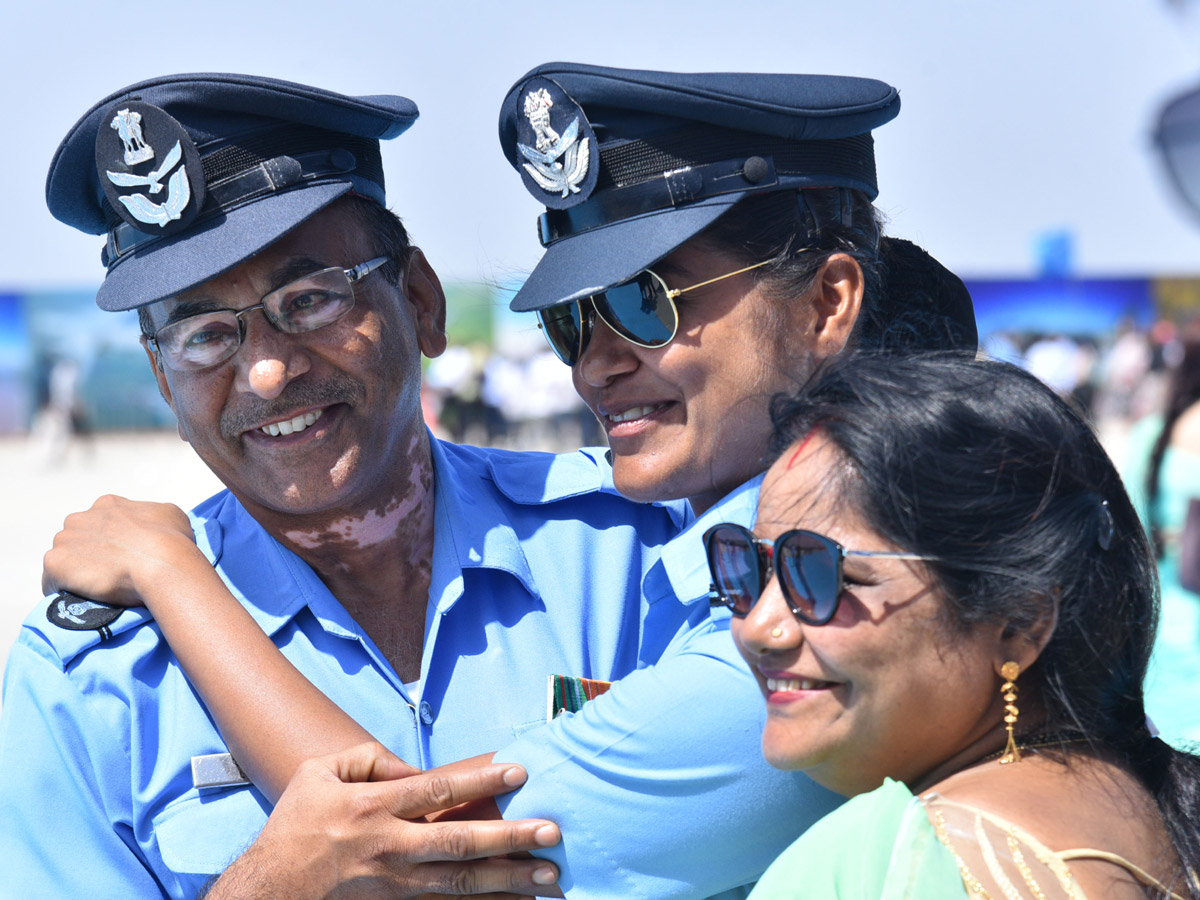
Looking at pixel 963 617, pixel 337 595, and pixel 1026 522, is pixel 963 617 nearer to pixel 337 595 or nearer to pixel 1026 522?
pixel 1026 522

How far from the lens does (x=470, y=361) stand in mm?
20172

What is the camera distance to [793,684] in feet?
5.05

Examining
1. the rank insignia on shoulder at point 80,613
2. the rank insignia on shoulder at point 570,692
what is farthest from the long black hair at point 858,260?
the rank insignia on shoulder at point 80,613

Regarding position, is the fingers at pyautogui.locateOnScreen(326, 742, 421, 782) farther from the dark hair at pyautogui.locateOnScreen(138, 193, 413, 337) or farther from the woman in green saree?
the dark hair at pyautogui.locateOnScreen(138, 193, 413, 337)

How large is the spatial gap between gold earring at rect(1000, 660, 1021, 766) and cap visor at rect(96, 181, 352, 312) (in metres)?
1.42

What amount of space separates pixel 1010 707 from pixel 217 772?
1294mm

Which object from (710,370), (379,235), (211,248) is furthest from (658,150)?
(211,248)

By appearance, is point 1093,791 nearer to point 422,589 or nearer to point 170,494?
point 422,589

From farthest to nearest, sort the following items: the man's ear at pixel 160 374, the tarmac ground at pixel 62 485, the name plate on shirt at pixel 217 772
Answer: the tarmac ground at pixel 62 485 < the man's ear at pixel 160 374 < the name plate on shirt at pixel 217 772

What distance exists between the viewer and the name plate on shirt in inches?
78.7

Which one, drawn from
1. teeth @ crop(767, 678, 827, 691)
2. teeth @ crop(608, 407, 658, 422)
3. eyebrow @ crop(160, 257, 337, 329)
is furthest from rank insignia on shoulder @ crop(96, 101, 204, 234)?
teeth @ crop(767, 678, 827, 691)

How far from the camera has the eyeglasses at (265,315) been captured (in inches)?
86.6

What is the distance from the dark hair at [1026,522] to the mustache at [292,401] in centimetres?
102

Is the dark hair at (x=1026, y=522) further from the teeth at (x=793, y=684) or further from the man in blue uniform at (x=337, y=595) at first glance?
the man in blue uniform at (x=337, y=595)
